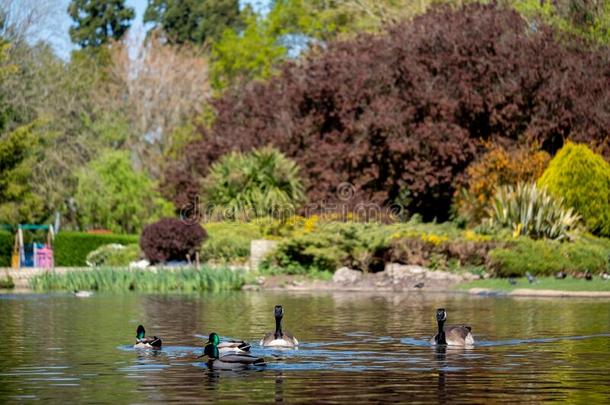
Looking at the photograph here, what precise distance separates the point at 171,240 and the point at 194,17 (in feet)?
199

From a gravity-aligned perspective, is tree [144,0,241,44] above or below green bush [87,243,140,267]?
above

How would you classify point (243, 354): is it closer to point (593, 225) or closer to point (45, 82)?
point (593, 225)

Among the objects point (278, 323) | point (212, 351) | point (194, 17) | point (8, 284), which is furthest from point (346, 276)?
point (194, 17)

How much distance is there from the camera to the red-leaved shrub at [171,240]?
44688mm

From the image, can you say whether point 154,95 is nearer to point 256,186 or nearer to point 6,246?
point 6,246

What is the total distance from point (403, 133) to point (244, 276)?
11.4 m

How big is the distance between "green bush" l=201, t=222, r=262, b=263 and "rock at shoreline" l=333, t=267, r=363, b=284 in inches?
205

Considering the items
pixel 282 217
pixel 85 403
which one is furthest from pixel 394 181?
pixel 85 403

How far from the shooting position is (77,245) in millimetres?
52281

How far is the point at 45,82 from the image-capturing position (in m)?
71.1

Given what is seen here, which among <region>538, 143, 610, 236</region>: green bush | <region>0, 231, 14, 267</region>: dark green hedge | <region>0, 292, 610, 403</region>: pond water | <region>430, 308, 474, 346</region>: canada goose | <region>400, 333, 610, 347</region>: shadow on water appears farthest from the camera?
<region>0, 231, 14, 267</region>: dark green hedge

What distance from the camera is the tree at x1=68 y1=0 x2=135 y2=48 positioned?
98250 millimetres

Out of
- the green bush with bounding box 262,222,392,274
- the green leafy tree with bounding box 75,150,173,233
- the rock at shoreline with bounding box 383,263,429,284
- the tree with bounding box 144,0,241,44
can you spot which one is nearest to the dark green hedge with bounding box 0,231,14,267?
the green leafy tree with bounding box 75,150,173,233

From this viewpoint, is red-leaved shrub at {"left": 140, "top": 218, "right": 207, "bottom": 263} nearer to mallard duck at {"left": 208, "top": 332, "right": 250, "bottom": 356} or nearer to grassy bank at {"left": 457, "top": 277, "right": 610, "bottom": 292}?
grassy bank at {"left": 457, "top": 277, "right": 610, "bottom": 292}
